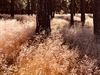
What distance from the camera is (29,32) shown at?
9.43 m

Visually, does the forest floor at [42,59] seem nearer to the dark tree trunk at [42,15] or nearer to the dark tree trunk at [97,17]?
the dark tree trunk at [42,15]

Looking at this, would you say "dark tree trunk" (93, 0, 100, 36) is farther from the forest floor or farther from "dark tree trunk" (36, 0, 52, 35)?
the forest floor

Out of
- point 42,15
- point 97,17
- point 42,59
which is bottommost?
point 42,59

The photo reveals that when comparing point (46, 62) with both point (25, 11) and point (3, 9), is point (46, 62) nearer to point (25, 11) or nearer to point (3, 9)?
point (3, 9)

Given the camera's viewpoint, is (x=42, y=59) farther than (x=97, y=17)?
No

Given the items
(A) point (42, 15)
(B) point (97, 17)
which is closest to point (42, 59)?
(A) point (42, 15)

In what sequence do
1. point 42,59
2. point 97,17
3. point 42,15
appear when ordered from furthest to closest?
1. point 97,17
2. point 42,15
3. point 42,59

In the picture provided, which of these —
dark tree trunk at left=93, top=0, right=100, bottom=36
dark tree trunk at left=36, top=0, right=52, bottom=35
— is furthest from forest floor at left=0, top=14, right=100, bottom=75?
dark tree trunk at left=93, top=0, right=100, bottom=36

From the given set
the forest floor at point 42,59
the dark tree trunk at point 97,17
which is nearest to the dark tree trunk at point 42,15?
the forest floor at point 42,59

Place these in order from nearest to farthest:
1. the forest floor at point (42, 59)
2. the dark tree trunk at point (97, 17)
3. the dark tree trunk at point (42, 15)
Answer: the forest floor at point (42, 59) < the dark tree trunk at point (42, 15) < the dark tree trunk at point (97, 17)

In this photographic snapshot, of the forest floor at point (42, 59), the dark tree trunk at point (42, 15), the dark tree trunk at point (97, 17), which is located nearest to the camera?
the forest floor at point (42, 59)

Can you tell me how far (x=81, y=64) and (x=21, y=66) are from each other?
1495 mm

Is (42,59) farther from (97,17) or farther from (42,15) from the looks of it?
(97,17)

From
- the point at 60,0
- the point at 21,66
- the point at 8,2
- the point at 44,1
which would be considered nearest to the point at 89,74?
the point at 21,66
